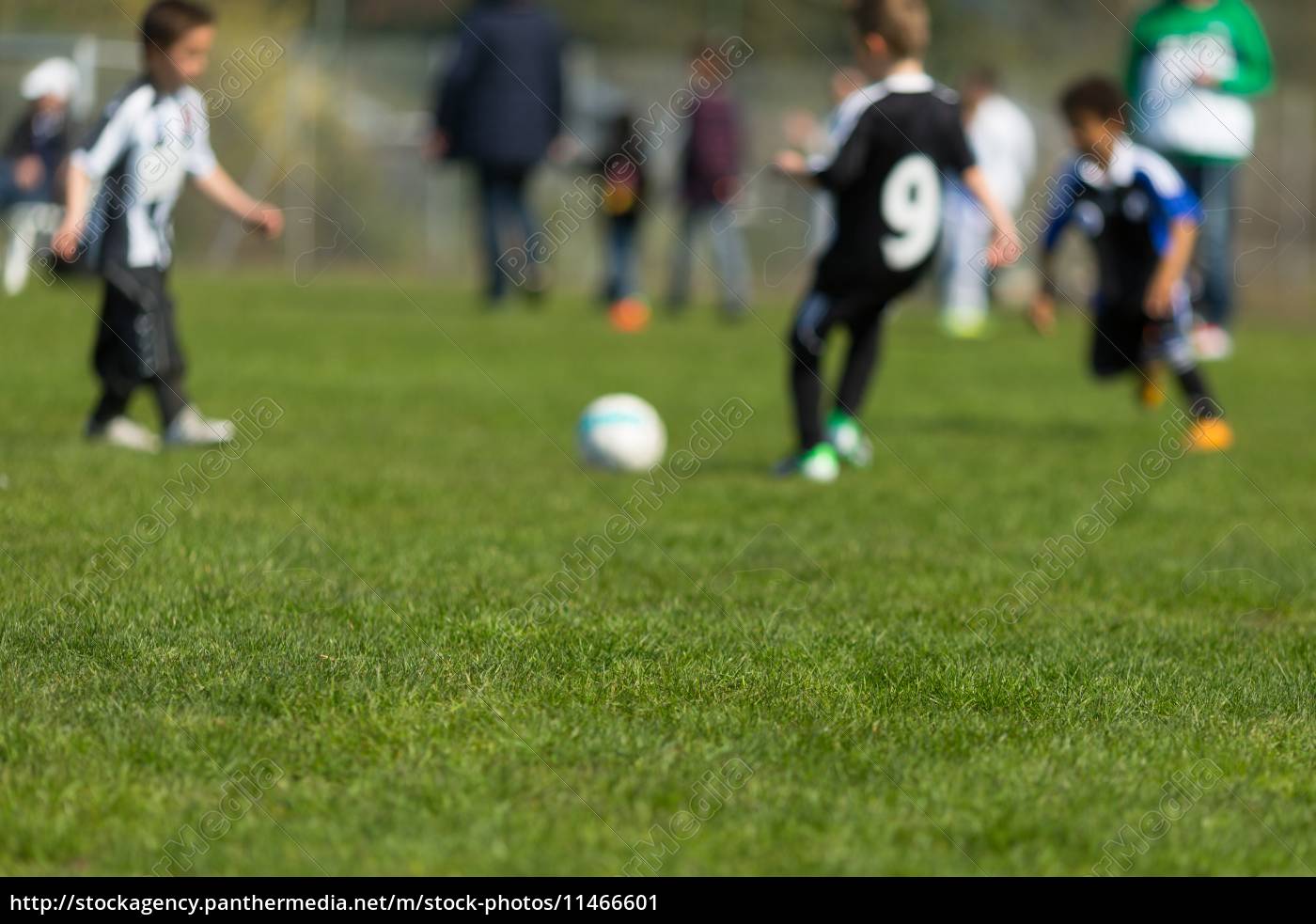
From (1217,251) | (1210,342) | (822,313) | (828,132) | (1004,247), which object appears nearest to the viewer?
(1004,247)

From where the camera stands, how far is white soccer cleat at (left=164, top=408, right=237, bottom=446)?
7641 mm

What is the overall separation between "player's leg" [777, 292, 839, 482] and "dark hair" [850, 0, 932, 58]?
113cm

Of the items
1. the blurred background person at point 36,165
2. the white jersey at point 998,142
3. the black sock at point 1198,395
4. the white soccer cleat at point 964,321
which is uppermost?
the black sock at point 1198,395

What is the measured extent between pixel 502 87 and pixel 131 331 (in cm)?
889

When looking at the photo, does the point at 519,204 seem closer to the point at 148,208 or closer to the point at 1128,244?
the point at 1128,244

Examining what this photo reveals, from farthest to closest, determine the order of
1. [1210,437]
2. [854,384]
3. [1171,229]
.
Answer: [1210,437] < [1171,229] < [854,384]

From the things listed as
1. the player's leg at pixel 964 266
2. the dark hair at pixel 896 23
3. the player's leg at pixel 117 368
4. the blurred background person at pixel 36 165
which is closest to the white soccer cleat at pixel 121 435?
the player's leg at pixel 117 368

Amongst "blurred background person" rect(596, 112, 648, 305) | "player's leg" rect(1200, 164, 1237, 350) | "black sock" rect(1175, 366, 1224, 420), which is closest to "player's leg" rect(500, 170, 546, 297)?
"blurred background person" rect(596, 112, 648, 305)

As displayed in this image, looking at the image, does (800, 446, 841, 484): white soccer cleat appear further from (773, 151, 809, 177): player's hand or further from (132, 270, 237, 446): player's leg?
(132, 270, 237, 446): player's leg

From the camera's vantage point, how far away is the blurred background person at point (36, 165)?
700 inches

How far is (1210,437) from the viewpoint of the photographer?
8.87 meters

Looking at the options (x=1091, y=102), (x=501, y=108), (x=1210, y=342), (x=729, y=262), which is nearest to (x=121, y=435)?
(x=1091, y=102)

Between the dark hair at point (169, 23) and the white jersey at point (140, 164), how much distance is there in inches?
7.5

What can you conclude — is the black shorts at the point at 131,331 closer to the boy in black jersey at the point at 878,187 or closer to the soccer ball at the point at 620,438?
A: the soccer ball at the point at 620,438
